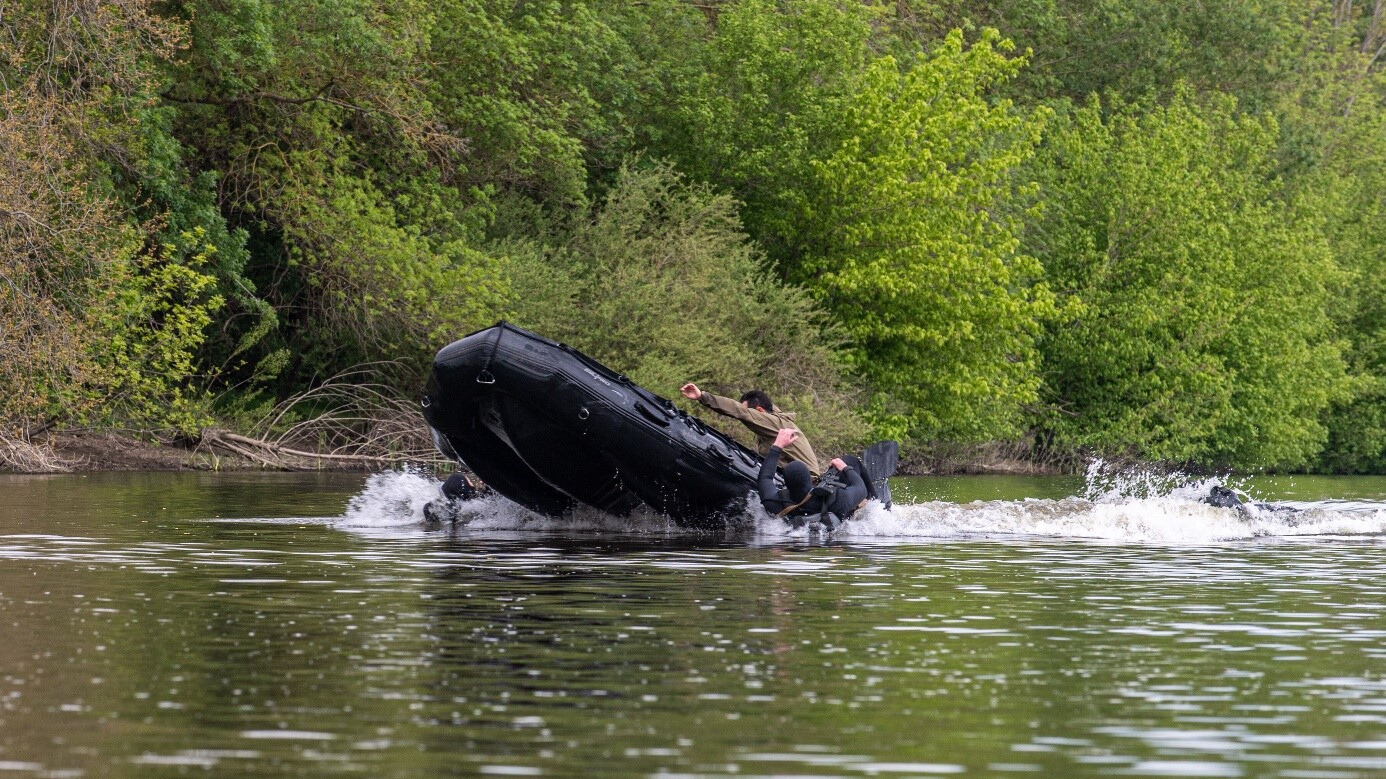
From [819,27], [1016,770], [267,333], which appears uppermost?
[819,27]

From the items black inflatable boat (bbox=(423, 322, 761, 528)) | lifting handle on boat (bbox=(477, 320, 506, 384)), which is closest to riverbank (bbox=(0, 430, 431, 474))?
black inflatable boat (bbox=(423, 322, 761, 528))

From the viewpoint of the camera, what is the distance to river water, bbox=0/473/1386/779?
7.34 metres

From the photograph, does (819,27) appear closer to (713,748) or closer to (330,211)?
(330,211)

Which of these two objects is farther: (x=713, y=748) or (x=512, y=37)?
(x=512, y=37)

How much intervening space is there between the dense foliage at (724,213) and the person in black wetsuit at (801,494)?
449 inches

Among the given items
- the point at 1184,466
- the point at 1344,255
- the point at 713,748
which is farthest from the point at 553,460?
the point at 1344,255

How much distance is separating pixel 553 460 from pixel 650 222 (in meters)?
19.4

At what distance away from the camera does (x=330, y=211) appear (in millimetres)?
34594

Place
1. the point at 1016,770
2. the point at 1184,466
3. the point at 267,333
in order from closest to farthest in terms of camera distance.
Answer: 1. the point at 1016,770
2. the point at 267,333
3. the point at 1184,466

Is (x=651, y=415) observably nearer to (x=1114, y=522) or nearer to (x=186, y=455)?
(x=1114, y=522)

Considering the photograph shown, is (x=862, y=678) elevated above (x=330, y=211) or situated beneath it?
situated beneath

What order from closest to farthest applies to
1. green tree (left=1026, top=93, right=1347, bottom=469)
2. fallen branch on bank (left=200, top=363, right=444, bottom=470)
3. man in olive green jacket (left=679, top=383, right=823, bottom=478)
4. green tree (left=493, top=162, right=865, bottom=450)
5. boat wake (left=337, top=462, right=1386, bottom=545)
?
man in olive green jacket (left=679, top=383, right=823, bottom=478)
boat wake (left=337, top=462, right=1386, bottom=545)
fallen branch on bank (left=200, top=363, right=444, bottom=470)
green tree (left=493, top=162, right=865, bottom=450)
green tree (left=1026, top=93, right=1347, bottom=469)

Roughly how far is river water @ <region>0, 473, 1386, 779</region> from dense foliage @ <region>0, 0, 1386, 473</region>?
42.6 feet

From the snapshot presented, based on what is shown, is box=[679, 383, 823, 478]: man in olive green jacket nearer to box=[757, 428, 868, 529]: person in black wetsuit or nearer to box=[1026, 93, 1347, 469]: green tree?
A: box=[757, 428, 868, 529]: person in black wetsuit
